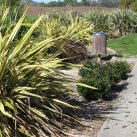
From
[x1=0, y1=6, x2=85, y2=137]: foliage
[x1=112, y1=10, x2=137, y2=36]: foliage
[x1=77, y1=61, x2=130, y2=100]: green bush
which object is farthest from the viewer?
[x1=112, y1=10, x2=137, y2=36]: foliage

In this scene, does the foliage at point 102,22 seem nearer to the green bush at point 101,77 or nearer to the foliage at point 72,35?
the foliage at point 72,35

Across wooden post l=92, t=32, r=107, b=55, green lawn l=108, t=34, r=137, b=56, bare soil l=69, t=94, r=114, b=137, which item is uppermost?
wooden post l=92, t=32, r=107, b=55

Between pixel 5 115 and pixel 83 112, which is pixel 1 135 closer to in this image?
pixel 5 115

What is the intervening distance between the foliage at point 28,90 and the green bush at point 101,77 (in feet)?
3.01

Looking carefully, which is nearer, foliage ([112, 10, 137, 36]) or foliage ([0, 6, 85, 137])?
foliage ([0, 6, 85, 137])

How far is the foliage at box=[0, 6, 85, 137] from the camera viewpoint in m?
6.17

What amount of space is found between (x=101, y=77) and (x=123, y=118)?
1.86m

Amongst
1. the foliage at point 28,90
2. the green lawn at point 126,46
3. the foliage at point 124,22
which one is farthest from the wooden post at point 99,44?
the foliage at point 124,22

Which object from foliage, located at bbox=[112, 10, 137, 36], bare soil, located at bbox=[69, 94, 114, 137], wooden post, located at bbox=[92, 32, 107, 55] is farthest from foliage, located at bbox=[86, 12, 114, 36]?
bare soil, located at bbox=[69, 94, 114, 137]

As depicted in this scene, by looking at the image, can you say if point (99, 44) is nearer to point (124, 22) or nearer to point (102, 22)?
point (102, 22)

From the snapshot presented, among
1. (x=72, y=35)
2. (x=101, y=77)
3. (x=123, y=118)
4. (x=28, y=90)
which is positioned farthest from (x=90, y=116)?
(x=72, y=35)

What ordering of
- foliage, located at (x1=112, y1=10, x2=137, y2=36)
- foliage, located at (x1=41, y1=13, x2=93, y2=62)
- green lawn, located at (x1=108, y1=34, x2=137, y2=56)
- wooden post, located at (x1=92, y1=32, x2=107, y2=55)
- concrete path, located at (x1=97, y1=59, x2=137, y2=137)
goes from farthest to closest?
foliage, located at (x1=112, y1=10, x2=137, y2=36)
green lawn, located at (x1=108, y1=34, x2=137, y2=56)
wooden post, located at (x1=92, y1=32, x2=107, y2=55)
foliage, located at (x1=41, y1=13, x2=93, y2=62)
concrete path, located at (x1=97, y1=59, x2=137, y2=137)

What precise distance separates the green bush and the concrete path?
1.11 ft

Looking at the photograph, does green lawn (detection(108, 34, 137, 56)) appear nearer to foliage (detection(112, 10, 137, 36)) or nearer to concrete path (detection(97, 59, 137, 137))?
foliage (detection(112, 10, 137, 36))
